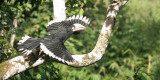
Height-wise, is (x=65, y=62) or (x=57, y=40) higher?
(x=57, y=40)

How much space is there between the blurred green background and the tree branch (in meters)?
0.48

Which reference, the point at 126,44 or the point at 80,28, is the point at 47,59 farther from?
the point at 126,44

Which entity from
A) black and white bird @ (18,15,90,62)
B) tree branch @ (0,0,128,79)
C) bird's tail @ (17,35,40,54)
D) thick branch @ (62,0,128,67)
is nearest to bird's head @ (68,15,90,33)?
black and white bird @ (18,15,90,62)

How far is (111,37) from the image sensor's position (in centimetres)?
674

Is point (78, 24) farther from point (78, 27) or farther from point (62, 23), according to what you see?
point (62, 23)

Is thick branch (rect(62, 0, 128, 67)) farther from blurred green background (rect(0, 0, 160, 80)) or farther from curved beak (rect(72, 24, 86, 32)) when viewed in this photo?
blurred green background (rect(0, 0, 160, 80))

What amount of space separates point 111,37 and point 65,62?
5.03 meters

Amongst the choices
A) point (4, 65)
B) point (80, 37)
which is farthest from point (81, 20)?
point (80, 37)

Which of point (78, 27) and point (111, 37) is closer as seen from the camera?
point (78, 27)

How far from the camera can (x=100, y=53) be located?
1.87 m

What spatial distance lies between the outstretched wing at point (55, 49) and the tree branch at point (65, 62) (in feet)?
0.13

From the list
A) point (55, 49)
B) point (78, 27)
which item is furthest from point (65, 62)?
point (78, 27)

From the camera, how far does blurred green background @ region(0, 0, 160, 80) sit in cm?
356

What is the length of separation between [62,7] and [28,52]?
1.53ft
